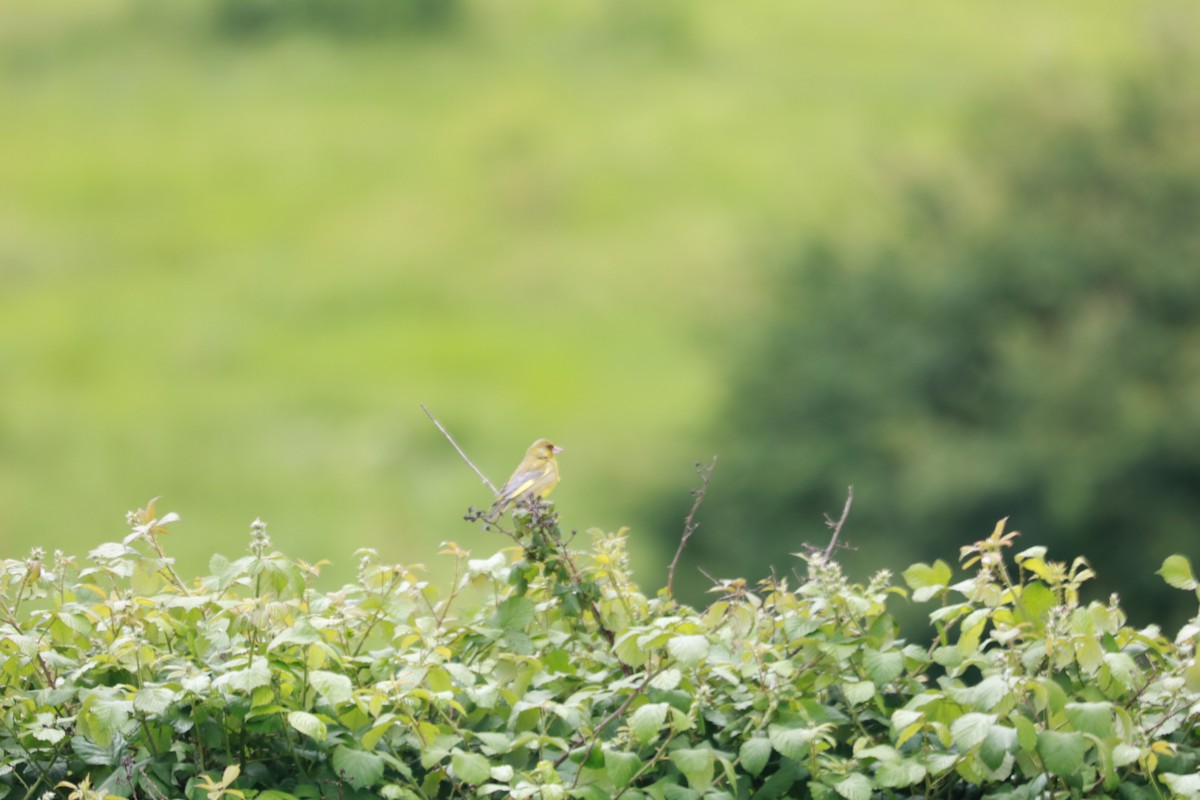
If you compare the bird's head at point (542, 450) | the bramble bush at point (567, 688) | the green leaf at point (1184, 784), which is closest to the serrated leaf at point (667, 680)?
the bramble bush at point (567, 688)

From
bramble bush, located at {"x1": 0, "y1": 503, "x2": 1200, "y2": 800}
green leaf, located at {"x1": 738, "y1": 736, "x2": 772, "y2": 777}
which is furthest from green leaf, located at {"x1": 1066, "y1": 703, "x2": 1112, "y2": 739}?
green leaf, located at {"x1": 738, "y1": 736, "x2": 772, "y2": 777}

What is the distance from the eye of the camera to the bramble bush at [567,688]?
2988mm

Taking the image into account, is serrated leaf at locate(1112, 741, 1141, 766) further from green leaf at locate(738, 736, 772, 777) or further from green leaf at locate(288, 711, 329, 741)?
green leaf at locate(288, 711, 329, 741)

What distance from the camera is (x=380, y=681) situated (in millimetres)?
3256

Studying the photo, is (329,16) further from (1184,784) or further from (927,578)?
(1184,784)

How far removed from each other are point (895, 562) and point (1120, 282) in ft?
13.6

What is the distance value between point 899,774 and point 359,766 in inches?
40.3

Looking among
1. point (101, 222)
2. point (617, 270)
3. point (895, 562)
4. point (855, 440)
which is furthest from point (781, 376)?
point (101, 222)

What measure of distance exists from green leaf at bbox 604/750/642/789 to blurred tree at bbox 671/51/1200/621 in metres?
14.2

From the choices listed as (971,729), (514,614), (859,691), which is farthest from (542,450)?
(971,729)

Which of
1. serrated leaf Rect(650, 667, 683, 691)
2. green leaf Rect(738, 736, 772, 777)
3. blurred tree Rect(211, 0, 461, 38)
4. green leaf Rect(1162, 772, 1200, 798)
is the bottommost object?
green leaf Rect(1162, 772, 1200, 798)

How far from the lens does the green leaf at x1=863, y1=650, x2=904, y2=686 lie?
316cm

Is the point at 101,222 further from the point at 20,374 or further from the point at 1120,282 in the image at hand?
the point at 1120,282

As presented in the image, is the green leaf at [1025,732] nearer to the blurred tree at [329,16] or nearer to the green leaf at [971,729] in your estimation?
the green leaf at [971,729]
